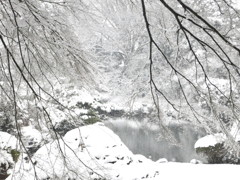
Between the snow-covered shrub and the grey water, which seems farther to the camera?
the grey water

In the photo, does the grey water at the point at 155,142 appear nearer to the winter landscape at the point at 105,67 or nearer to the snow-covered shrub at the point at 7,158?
the winter landscape at the point at 105,67

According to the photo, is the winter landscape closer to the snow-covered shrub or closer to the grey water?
the snow-covered shrub

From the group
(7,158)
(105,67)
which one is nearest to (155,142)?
(7,158)

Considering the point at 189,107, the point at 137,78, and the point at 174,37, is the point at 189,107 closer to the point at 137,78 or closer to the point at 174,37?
the point at 137,78

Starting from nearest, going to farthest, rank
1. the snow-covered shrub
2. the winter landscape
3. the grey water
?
the winter landscape, the snow-covered shrub, the grey water

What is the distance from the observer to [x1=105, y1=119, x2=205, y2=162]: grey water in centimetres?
888

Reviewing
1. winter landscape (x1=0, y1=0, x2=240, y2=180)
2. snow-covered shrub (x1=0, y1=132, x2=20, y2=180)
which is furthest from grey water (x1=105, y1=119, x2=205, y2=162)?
snow-covered shrub (x1=0, y1=132, x2=20, y2=180)

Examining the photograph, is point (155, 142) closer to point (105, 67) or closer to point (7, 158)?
point (7, 158)

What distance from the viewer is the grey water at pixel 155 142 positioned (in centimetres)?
888

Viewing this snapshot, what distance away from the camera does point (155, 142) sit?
33.1ft

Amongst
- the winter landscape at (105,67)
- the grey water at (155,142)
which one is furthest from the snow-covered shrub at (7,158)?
the grey water at (155,142)

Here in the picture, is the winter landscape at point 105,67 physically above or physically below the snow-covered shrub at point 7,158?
above

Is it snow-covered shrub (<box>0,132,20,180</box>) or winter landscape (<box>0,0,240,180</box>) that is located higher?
winter landscape (<box>0,0,240,180</box>)

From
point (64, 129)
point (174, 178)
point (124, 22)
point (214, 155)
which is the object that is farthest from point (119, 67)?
point (124, 22)
